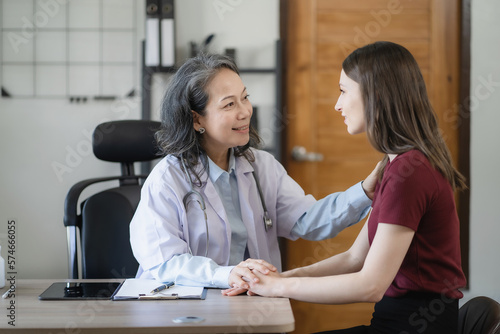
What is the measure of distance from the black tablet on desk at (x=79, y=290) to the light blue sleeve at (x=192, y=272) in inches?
4.8

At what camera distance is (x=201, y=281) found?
1.37 m

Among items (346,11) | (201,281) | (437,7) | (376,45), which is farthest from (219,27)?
(201,281)

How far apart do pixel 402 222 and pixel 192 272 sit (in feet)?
1.78

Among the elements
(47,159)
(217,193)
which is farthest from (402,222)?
(47,159)

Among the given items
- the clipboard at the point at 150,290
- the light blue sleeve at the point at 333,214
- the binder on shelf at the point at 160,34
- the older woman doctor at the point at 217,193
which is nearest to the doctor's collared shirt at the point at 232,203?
the older woman doctor at the point at 217,193

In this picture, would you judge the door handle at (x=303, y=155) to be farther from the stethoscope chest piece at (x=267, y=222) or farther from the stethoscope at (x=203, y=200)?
the stethoscope chest piece at (x=267, y=222)

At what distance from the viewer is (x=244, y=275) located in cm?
133

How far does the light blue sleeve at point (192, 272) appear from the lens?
4.47 feet

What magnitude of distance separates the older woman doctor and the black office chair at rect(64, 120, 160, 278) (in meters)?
0.28

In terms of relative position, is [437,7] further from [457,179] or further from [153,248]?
[153,248]

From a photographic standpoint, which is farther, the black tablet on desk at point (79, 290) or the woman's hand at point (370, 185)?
the woman's hand at point (370, 185)

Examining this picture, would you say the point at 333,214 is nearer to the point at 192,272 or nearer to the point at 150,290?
the point at 192,272

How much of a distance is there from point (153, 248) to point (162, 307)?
1.00 feet

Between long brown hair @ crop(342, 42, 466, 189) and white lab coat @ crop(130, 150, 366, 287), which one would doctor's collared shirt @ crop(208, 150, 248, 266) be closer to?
white lab coat @ crop(130, 150, 366, 287)
